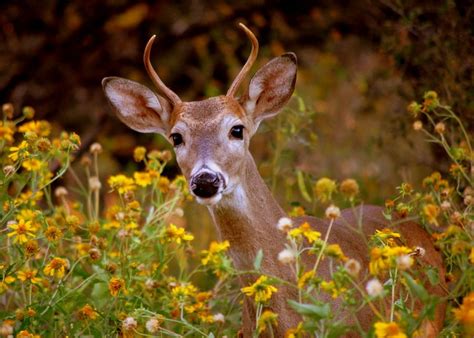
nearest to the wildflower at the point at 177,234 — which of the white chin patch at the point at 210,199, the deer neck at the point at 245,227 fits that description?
the deer neck at the point at 245,227

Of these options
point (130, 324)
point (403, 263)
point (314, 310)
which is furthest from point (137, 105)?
point (403, 263)

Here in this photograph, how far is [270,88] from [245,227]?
87 cm

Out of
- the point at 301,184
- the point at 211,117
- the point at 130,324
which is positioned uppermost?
the point at 211,117

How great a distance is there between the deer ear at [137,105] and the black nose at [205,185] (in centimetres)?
94

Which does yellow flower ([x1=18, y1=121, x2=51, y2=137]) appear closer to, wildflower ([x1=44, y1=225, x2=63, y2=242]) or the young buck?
the young buck

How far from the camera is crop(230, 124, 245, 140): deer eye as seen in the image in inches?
169

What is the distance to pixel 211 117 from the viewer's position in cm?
430

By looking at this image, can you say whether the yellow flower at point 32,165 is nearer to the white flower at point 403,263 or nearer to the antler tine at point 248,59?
the antler tine at point 248,59

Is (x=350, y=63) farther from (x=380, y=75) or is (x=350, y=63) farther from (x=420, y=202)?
(x=420, y=202)

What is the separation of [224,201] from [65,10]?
15.7 feet

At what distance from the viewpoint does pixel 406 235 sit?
459cm

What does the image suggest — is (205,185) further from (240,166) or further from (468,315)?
(468,315)

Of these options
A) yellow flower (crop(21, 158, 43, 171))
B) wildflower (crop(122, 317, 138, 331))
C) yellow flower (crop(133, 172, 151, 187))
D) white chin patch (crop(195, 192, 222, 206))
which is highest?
white chin patch (crop(195, 192, 222, 206))

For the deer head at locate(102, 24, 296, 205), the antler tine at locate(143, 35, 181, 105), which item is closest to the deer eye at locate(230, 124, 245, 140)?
the deer head at locate(102, 24, 296, 205)
